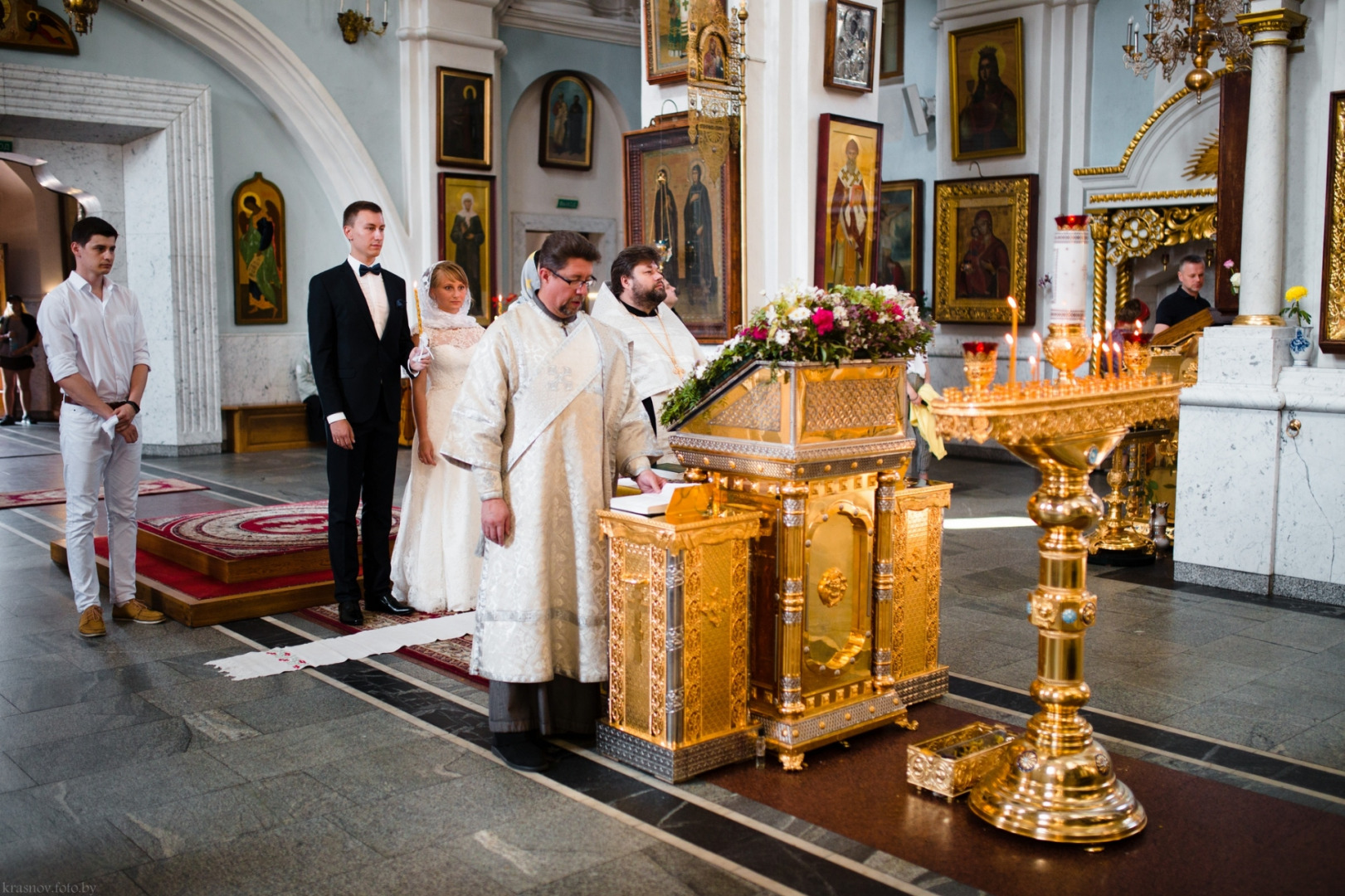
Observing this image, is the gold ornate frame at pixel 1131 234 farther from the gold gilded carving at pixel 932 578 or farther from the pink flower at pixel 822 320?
the pink flower at pixel 822 320

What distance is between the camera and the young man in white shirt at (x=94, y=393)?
16.6 ft

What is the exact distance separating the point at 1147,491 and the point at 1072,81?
5691 mm

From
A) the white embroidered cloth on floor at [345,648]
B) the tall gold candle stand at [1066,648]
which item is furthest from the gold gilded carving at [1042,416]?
the white embroidered cloth on floor at [345,648]

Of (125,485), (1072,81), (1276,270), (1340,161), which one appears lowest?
(125,485)

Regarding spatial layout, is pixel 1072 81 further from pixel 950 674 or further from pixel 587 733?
pixel 587 733

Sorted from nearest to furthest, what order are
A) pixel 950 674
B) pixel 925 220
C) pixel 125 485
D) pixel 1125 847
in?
pixel 1125 847 < pixel 950 674 < pixel 125 485 < pixel 925 220

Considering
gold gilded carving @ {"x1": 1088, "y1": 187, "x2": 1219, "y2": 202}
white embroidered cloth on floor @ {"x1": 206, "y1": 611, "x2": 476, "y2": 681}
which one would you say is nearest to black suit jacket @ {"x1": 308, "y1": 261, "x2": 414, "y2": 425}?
white embroidered cloth on floor @ {"x1": 206, "y1": 611, "x2": 476, "y2": 681}

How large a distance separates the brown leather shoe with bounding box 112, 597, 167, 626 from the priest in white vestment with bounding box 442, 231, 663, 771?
2391 mm

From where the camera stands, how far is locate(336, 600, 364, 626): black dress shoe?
5.48m

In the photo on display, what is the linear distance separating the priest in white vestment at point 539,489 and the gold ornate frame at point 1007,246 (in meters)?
8.69

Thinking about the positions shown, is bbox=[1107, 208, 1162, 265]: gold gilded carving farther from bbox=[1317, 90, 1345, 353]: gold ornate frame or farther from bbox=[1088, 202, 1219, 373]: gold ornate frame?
bbox=[1317, 90, 1345, 353]: gold ornate frame

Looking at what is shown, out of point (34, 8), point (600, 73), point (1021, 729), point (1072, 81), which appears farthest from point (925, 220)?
point (1021, 729)

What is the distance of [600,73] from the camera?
48.5 ft

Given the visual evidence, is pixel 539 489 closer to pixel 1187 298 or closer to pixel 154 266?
pixel 1187 298
